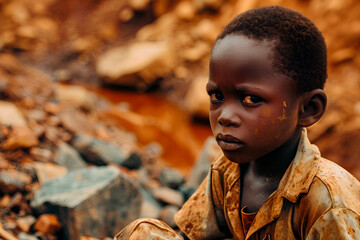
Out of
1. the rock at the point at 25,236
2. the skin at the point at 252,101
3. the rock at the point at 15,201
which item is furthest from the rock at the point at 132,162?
the skin at the point at 252,101

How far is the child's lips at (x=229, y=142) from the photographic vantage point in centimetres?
104

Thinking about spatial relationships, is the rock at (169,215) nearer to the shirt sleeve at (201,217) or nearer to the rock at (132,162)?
the rock at (132,162)

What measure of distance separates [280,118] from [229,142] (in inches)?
6.9

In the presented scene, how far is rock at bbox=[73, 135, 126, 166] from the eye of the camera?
10.2 feet

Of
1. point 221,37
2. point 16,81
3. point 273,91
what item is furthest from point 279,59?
point 16,81

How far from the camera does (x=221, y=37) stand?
1.08 metres

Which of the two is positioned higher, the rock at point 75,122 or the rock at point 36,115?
the rock at point 36,115

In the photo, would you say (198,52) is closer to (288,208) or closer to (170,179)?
(170,179)

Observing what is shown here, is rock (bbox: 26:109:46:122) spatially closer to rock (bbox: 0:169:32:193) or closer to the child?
rock (bbox: 0:169:32:193)

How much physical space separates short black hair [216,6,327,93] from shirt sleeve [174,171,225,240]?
1.95 ft

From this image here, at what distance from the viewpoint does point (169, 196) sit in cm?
272

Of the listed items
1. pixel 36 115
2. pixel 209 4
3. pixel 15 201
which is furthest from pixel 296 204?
pixel 209 4

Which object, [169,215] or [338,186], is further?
[169,215]

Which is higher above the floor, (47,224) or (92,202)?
(92,202)
